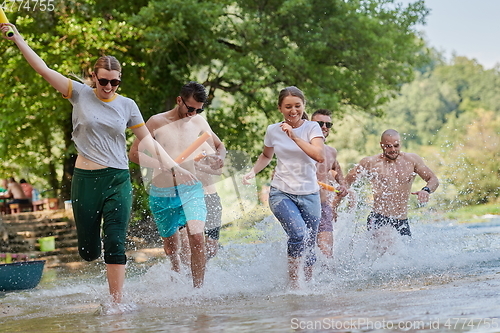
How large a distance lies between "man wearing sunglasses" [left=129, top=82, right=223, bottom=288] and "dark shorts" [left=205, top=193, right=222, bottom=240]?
2.16ft

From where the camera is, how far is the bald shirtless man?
29.4 ft

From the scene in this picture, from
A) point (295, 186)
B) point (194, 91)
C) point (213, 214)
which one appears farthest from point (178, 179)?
point (213, 214)

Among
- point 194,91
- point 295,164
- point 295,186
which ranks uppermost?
point 194,91

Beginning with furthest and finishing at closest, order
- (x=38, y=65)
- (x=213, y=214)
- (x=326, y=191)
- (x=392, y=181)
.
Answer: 1. (x=392, y=181)
2. (x=326, y=191)
3. (x=213, y=214)
4. (x=38, y=65)

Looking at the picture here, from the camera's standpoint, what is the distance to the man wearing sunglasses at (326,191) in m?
8.52

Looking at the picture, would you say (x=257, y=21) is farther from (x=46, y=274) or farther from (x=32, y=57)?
(x=32, y=57)

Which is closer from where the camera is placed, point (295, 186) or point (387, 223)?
point (295, 186)

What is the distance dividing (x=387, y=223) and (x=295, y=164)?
100 inches

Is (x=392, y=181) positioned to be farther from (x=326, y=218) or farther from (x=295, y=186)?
(x=295, y=186)

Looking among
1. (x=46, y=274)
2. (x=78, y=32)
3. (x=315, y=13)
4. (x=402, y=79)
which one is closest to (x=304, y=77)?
(x=315, y=13)

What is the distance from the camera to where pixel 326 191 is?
8586mm

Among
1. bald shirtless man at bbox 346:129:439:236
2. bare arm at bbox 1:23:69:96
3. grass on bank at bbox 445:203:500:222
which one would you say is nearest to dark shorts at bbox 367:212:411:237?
bald shirtless man at bbox 346:129:439:236

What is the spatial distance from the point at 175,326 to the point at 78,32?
50.7 ft

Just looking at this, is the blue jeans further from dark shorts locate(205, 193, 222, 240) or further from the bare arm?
the bare arm
